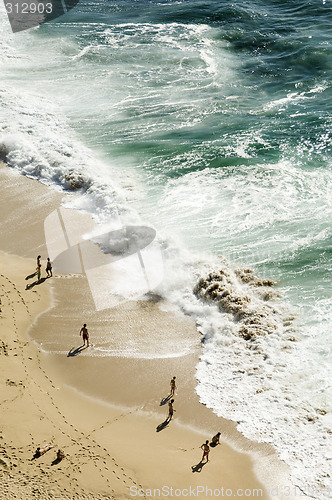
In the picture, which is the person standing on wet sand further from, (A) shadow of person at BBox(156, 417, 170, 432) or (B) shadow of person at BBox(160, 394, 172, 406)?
(B) shadow of person at BBox(160, 394, 172, 406)

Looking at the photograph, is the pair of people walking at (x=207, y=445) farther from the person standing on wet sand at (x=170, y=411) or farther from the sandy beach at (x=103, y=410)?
the person standing on wet sand at (x=170, y=411)

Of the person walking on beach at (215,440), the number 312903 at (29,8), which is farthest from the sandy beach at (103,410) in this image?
the number 312903 at (29,8)

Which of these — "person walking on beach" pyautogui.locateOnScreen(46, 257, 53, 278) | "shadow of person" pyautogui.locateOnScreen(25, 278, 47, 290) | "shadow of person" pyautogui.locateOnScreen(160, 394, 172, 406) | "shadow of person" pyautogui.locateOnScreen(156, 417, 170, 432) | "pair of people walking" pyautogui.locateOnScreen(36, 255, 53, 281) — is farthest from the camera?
"person walking on beach" pyautogui.locateOnScreen(46, 257, 53, 278)

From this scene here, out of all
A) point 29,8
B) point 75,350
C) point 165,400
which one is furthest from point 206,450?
point 29,8

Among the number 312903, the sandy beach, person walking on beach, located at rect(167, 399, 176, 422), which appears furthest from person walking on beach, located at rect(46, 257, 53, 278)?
the number 312903

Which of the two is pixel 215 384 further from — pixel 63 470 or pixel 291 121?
pixel 291 121

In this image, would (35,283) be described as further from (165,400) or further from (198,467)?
(198,467)
